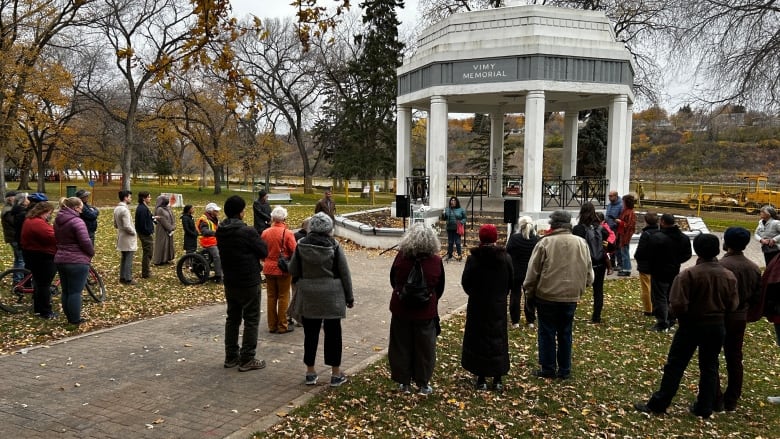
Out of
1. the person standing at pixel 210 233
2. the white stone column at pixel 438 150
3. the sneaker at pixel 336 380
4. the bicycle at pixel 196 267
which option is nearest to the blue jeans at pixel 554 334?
the sneaker at pixel 336 380

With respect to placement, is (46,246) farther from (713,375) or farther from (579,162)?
(579,162)

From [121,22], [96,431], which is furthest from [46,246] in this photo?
[121,22]

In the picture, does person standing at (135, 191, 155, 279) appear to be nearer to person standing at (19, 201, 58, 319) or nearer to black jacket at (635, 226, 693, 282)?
person standing at (19, 201, 58, 319)

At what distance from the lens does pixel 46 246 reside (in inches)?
313

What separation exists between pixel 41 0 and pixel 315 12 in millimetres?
28382

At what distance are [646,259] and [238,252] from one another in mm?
5457

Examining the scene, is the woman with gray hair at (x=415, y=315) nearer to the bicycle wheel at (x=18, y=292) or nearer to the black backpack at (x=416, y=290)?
the black backpack at (x=416, y=290)

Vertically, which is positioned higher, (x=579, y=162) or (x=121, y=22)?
(x=121, y=22)

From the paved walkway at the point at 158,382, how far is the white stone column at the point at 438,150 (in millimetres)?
9595

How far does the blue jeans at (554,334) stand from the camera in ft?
19.6

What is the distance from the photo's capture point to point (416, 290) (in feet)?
17.1

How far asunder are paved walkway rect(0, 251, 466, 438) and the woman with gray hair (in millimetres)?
904

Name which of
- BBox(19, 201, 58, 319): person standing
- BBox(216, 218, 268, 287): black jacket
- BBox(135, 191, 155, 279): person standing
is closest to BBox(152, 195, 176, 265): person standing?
BBox(135, 191, 155, 279): person standing

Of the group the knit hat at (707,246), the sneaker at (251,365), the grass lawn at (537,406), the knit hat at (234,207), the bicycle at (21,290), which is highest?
the knit hat at (234,207)
